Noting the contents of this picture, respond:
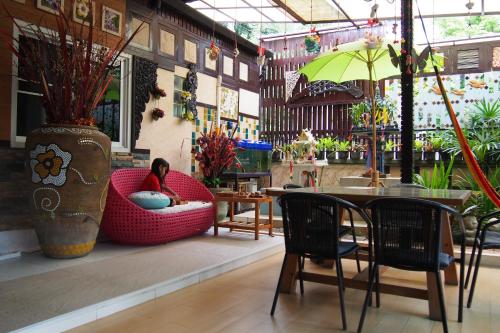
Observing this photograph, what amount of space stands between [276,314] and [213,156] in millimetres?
3790

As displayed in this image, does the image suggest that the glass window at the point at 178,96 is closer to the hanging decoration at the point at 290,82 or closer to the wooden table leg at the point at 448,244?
the hanging decoration at the point at 290,82

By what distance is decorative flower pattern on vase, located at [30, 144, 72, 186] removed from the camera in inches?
143

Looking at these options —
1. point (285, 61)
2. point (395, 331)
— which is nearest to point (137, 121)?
point (395, 331)

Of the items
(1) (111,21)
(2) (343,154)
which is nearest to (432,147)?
(2) (343,154)

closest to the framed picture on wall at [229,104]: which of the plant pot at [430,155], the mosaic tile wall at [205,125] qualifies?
the mosaic tile wall at [205,125]

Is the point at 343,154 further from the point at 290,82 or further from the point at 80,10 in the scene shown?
the point at 80,10

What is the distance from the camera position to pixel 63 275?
325 centimetres

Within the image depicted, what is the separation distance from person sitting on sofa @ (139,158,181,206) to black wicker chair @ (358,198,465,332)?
2.93 metres

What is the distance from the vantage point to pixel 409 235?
96.3 inches

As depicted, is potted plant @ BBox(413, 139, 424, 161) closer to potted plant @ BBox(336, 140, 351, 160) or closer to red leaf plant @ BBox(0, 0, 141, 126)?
potted plant @ BBox(336, 140, 351, 160)

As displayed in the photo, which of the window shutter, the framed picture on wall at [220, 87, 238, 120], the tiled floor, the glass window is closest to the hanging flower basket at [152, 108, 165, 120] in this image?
the glass window

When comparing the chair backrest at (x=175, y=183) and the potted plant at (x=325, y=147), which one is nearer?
the chair backrest at (x=175, y=183)

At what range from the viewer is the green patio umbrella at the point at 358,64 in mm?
4125

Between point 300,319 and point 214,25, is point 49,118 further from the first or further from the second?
point 214,25
